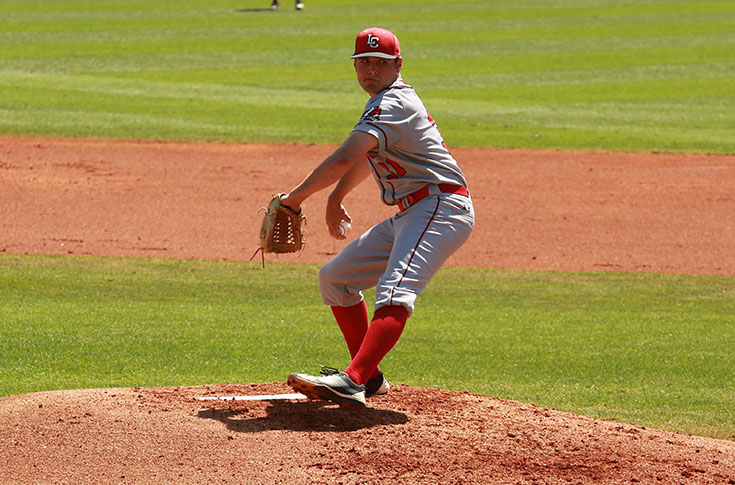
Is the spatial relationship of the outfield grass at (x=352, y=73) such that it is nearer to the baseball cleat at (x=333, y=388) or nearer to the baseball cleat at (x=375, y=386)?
the baseball cleat at (x=375, y=386)

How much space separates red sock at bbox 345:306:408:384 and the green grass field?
62.7 inches

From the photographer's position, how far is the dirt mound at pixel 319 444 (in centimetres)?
415

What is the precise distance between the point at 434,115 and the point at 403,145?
13.7 metres

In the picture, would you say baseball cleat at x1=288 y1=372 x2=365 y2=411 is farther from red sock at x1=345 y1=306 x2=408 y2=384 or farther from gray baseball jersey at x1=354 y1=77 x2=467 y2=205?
gray baseball jersey at x1=354 y1=77 x2=467 y2=205

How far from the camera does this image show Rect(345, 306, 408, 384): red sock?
4617mm

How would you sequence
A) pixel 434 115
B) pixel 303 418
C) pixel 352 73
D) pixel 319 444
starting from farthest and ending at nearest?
pixel 352 73
pixel 434 115
pixel 303 418
pixel 319 444

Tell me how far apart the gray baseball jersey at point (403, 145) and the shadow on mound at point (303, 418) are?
3.45ft

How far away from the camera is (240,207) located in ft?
40.4

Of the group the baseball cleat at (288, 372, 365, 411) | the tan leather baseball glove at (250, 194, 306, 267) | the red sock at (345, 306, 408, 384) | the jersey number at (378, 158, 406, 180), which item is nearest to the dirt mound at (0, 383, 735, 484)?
the baseball cleat at (288, 372, 365, 411)

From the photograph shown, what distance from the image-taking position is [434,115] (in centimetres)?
1822

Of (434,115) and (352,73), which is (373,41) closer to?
(434,115)

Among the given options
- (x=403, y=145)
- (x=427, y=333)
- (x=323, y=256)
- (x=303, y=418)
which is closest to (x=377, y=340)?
(x=303, y=418)

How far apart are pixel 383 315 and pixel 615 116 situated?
1522 centimetres

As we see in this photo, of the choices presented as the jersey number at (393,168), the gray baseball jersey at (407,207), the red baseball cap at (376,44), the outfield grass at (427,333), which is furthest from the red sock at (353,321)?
the red baseball cap at (376,44)
